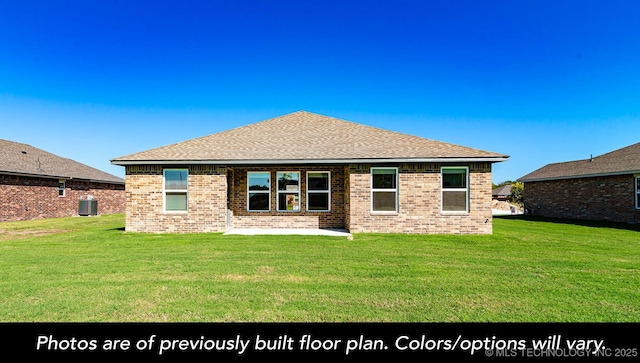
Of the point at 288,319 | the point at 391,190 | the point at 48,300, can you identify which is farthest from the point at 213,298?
the point at 391,190

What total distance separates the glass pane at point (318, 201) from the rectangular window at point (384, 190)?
6.87 feet

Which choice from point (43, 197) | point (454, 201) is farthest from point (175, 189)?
point (43, 197)

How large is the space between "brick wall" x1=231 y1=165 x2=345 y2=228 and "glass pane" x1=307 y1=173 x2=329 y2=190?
0.21 meters

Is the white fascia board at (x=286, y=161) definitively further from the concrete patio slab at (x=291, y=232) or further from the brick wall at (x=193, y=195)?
the concrete patio slab at (x=291, y=232)

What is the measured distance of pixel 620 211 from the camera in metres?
16.1

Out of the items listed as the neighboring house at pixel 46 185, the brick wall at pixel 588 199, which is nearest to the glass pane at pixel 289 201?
the neighboring house at pixel 46 185

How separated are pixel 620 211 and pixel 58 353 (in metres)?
22.8

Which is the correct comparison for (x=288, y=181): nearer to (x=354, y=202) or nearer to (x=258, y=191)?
(x=258, y=191)

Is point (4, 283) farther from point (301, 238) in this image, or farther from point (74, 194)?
point (74, 194)

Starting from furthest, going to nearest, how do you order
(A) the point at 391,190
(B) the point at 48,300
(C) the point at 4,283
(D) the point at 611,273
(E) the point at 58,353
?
(A) the point at 391,190, (D) the point at 611,273, (C) the point at 4,283, (B) the point at 48,300, (E) the point at 58,353

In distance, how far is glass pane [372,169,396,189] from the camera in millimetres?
11148

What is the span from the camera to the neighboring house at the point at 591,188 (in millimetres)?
15789

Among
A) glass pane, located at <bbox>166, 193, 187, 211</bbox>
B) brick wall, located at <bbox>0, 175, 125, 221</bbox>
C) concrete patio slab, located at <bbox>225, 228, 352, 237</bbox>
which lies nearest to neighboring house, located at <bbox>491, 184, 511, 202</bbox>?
concrete patio slab, located at <bbox>225, 228, 352, 237</bbox>

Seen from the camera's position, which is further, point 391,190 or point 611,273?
point 391,190
